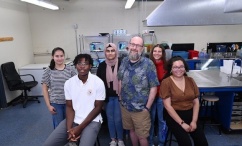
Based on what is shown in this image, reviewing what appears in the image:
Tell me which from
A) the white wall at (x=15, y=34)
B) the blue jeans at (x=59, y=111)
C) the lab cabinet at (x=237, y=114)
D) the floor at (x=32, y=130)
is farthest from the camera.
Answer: the white wall at (x=15, y=34)

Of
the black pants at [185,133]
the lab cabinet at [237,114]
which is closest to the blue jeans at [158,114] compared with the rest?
the black pants at [185,133]

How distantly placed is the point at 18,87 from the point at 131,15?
3622 millimetres

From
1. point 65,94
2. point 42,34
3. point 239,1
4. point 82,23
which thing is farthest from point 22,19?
point 239,1

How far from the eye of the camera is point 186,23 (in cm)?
154

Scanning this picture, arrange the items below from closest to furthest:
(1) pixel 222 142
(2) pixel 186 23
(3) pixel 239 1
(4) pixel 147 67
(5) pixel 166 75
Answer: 1. (3) pixel 239 1
2. (2) pixel 186 23
3. (4) pixel 147 67
4. (5) pixel 166 75
5. (1) pixel 222 142

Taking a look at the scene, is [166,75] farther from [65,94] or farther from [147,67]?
[65,94]

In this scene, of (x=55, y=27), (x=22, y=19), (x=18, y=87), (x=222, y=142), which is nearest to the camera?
(x=222, y=142)

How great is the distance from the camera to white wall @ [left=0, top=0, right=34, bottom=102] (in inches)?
164

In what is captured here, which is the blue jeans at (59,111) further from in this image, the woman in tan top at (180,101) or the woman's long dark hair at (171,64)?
the woman's long dark hair at (171,64)

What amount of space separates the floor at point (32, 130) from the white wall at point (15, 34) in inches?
28.8

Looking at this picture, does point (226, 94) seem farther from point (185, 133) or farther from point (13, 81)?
point (13, 81)

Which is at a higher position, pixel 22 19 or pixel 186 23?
pixel 22 19

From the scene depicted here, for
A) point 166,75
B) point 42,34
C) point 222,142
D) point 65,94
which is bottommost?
point 222,142

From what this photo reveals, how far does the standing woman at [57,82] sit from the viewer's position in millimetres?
2127
